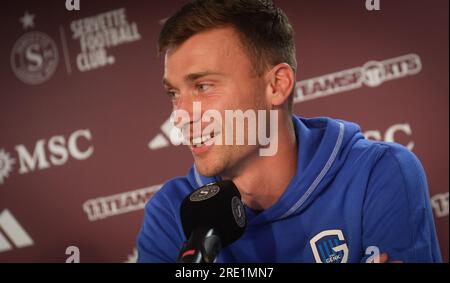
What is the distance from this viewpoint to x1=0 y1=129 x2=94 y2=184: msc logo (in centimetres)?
248

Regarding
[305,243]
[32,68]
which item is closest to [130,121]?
[32,68]

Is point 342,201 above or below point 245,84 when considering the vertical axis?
below

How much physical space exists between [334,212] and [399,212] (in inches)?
5.9

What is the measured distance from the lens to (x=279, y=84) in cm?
141

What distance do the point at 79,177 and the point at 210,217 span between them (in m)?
1.66

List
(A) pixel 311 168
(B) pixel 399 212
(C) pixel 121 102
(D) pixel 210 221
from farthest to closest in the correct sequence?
(C) pixel 121 102, (A) pixel 311 168, (B) pixel 399 212, (D) pixel 210 221

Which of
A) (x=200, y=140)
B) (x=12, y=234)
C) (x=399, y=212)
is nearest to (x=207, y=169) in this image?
(x=200, y=140)

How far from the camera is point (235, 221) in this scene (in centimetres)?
100

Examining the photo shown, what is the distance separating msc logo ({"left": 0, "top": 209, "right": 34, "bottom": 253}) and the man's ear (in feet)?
5.18

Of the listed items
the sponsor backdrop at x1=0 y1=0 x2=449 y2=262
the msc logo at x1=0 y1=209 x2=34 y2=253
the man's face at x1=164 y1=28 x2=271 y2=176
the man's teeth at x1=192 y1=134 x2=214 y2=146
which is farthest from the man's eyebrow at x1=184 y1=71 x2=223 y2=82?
the msc logo at x1=0 y1=209 x2=34 y2=253

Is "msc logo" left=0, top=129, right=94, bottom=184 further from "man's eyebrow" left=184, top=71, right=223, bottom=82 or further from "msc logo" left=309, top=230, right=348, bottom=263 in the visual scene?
"msc logo" left=309, top=230, right=348, bottom=263

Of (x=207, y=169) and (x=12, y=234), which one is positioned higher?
→ (x=207, y=169)

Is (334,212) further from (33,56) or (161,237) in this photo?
(33,56)
